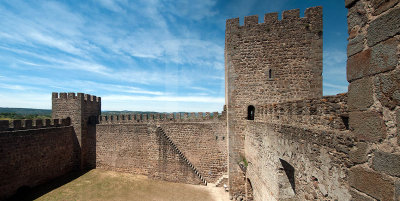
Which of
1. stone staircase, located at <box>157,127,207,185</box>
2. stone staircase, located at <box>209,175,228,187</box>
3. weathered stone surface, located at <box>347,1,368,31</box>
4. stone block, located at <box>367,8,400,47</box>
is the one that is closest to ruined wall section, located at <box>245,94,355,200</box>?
stone block, located at <box>367,8,400,47</box>

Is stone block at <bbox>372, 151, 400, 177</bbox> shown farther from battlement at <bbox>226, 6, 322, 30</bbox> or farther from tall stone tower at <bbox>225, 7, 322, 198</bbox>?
battlement at <bbox>226, 6, 322, 30</bbox>

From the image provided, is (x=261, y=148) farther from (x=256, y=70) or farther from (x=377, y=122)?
(x=377, y=122)

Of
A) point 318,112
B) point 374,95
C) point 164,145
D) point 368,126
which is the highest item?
point 374,95

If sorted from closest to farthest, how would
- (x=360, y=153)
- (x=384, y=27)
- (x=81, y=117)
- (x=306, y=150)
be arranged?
(x=384, y=27) → (x=360, y=153) → (x=306, y=150) → (x=81, y=117)

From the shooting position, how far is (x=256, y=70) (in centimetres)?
880

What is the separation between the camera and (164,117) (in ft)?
44.5

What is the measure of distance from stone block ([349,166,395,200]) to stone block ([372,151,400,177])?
0.06 metres

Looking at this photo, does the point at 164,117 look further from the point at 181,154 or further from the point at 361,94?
the point at 361,94

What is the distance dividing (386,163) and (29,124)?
15857 millimetres

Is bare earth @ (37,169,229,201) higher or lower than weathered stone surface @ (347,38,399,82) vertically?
lower

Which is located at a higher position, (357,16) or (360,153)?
(357,16)

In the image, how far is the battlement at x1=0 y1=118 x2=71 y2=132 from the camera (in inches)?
405

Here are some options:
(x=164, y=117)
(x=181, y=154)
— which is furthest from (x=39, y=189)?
(x=181, y=154)

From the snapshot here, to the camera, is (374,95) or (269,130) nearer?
(374,95)
